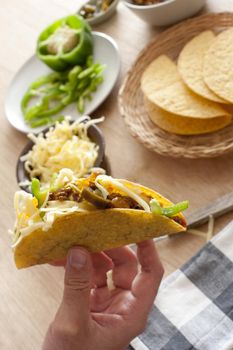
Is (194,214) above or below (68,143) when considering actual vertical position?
below

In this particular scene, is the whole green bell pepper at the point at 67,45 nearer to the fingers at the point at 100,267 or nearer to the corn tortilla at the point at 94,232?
the fingers at the point at 100,267

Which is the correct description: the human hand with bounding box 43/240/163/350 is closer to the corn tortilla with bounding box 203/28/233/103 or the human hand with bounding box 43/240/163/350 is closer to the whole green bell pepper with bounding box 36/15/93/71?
the corn tortilla with bounding box 203/28/233/103

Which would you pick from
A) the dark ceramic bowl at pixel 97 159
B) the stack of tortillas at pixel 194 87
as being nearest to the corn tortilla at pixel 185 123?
the stack of tortillas at pixel 194 87

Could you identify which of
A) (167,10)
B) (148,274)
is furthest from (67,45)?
(148,274)

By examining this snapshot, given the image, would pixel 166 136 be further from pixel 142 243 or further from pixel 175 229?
pixel 175 229

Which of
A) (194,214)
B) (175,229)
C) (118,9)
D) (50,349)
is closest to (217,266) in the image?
(194,214)

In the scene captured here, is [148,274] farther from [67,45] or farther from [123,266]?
[67,45]
